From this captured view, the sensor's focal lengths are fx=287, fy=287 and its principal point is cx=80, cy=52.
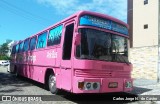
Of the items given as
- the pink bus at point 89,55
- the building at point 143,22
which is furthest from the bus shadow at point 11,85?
the building at point 143,22

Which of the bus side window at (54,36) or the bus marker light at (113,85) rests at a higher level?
the bus side window at (54,36)

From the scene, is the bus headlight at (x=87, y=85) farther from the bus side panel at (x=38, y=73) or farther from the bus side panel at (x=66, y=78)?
the bus side panel at (x=38, y=73)

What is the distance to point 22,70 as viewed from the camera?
62.8 feet

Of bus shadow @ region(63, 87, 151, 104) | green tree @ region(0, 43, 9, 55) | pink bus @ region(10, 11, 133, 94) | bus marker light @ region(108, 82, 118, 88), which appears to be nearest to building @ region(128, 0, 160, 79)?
bus shadow @ region(63, 87, 151, 104)

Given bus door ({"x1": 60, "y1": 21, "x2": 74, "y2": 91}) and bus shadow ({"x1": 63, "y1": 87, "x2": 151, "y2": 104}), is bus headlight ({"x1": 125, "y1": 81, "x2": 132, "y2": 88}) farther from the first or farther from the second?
bus door ({"x1": 60, "y1": 21, "x2": 74, "y2": 91})

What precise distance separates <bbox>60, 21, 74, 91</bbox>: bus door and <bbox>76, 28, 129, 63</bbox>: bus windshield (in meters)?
0.79

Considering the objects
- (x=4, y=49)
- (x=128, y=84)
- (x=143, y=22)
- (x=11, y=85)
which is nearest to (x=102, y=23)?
(x=128, y=84)

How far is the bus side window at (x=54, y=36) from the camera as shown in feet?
38.7

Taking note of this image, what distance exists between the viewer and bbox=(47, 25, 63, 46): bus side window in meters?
11.8

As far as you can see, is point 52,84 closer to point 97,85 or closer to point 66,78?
point 66,78

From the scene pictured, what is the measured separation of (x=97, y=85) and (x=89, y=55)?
40.8 inches

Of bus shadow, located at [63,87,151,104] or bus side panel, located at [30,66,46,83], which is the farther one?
bus side panel, located at [30,66,46,83]

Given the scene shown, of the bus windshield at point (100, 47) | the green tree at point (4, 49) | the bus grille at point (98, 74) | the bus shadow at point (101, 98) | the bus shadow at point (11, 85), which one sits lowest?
the bus shadow at point (101, 98)

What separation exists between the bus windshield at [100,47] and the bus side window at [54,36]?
→ 219 cm
